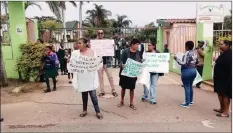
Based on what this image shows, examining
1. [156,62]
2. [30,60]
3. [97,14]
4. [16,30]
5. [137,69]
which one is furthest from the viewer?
[97,14]

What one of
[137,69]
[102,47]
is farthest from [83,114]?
[102,47]

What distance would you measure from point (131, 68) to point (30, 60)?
454cm

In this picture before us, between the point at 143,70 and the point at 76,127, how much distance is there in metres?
2.34

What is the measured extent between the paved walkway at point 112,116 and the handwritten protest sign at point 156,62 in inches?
34.3

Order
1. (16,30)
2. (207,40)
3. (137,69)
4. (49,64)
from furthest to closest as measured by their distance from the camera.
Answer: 1. (207,40)
2. (16,30)
3. (49,64)
4. (137,69)

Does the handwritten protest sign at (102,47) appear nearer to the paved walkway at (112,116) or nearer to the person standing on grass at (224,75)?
the paved walkway at (112,116)

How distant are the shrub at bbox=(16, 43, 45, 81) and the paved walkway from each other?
1.76 m

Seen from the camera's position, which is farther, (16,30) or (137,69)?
(16,30)

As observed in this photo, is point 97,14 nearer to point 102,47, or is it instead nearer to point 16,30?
point 16,30

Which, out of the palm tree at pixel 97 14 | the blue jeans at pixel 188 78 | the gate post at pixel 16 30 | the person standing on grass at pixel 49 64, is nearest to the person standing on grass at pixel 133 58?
the blue jeans at pixel 188 78

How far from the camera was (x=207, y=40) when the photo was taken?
11125 mm

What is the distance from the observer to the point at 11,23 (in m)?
10.4

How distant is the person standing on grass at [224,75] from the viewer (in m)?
6.21

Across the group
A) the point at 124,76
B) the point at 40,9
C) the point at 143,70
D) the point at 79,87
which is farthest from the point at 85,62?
the point at 40,9
